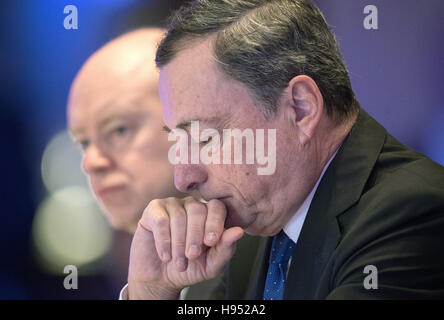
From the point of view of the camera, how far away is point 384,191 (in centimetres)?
106

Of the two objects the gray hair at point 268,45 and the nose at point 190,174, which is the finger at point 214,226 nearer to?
the nose at point 190,174

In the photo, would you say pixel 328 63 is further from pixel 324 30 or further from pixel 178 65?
pixel 178 65

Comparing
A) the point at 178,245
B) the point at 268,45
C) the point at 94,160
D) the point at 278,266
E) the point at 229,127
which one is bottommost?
the point at 278,266

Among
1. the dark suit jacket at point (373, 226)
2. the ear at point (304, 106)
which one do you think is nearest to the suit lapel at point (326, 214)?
the dark suit jacket at point (373, 226)

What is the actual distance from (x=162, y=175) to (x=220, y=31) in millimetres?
613

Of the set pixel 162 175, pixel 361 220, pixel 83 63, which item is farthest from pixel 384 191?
pixel 83 63

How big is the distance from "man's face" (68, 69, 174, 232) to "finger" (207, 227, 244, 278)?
50 cm

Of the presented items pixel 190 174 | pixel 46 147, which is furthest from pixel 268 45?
pixel 46 147

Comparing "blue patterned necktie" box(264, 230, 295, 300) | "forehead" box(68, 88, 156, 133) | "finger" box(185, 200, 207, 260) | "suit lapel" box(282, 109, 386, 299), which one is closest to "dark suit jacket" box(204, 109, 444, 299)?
"suit lapel" box(282, 109, 386, 299)

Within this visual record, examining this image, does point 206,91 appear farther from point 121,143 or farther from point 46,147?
point 46,147

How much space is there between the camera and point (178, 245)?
117 centimetres

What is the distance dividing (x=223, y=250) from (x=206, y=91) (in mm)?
397

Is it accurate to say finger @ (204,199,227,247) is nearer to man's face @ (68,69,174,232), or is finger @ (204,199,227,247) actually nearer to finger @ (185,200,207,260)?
finger @ (185,200,207,260)

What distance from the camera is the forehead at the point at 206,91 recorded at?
1.21 m
